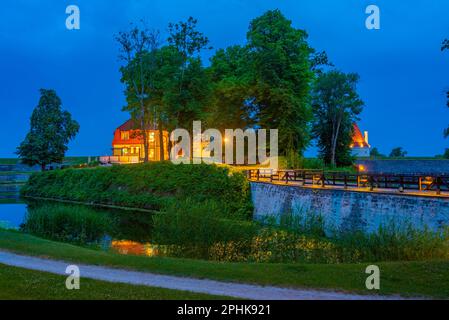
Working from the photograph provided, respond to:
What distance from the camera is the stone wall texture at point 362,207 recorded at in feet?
64.6

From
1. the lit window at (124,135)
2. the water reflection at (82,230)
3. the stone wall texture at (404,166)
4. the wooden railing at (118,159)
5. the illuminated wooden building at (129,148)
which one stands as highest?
the lit window at (124,135)

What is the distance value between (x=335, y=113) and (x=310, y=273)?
5106cm

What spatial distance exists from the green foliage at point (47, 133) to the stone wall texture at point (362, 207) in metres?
54.8

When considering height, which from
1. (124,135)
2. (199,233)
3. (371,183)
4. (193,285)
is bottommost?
(193,285)

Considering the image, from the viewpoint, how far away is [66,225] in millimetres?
27781

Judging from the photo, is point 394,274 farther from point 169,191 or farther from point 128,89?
point 128,89

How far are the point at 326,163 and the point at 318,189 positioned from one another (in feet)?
116

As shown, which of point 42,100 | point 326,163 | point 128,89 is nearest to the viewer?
point 128,89

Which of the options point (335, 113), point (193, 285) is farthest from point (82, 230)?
point (335, 113)

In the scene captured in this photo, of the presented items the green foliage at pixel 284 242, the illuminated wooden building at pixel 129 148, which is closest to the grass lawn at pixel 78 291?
the green foliage at pixel 284 242

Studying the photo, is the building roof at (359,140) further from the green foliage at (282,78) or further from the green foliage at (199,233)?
the green foliage at (199,233)

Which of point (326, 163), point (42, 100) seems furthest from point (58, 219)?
point (42, 100)

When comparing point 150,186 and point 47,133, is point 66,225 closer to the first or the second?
point 150,186
